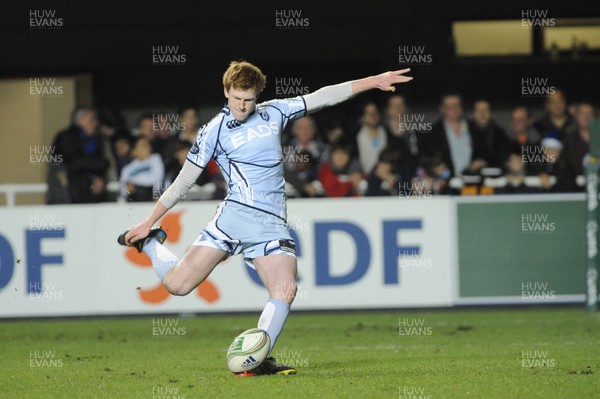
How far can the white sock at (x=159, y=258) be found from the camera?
888 cm

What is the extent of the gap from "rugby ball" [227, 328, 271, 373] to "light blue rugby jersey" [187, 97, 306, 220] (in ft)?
2.79

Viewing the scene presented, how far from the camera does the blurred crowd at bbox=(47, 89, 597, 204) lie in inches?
580

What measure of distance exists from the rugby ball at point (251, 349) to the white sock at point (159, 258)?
0.74 meters

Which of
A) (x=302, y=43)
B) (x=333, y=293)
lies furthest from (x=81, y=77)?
(x=333, y=293)

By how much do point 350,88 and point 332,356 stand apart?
254cm

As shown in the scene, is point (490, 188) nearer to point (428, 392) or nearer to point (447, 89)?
point (447, 89)

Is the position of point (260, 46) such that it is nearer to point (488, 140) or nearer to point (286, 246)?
point (488, 140)

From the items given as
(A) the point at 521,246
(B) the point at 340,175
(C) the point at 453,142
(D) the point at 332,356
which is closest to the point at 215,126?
(D) the point at 332,356

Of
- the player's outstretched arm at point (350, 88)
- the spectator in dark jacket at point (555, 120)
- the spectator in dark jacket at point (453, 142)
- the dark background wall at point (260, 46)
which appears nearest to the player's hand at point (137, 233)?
the player's outstretched arm at point (350, 88)

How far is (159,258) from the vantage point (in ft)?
29.3

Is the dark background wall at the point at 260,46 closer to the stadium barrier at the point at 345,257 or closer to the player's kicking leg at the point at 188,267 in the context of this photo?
the stadium barrier at the point at 345,257

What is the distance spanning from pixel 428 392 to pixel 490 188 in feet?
22.9

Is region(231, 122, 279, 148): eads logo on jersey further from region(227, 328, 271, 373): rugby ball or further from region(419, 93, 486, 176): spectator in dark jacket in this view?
region(419, 93, 486, 176): spectator in dark jacket

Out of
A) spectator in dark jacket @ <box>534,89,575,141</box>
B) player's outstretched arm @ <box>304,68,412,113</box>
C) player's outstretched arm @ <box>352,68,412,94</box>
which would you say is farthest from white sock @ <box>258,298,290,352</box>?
spectator in dark jacket @ <box>534,89,575,141</box>
